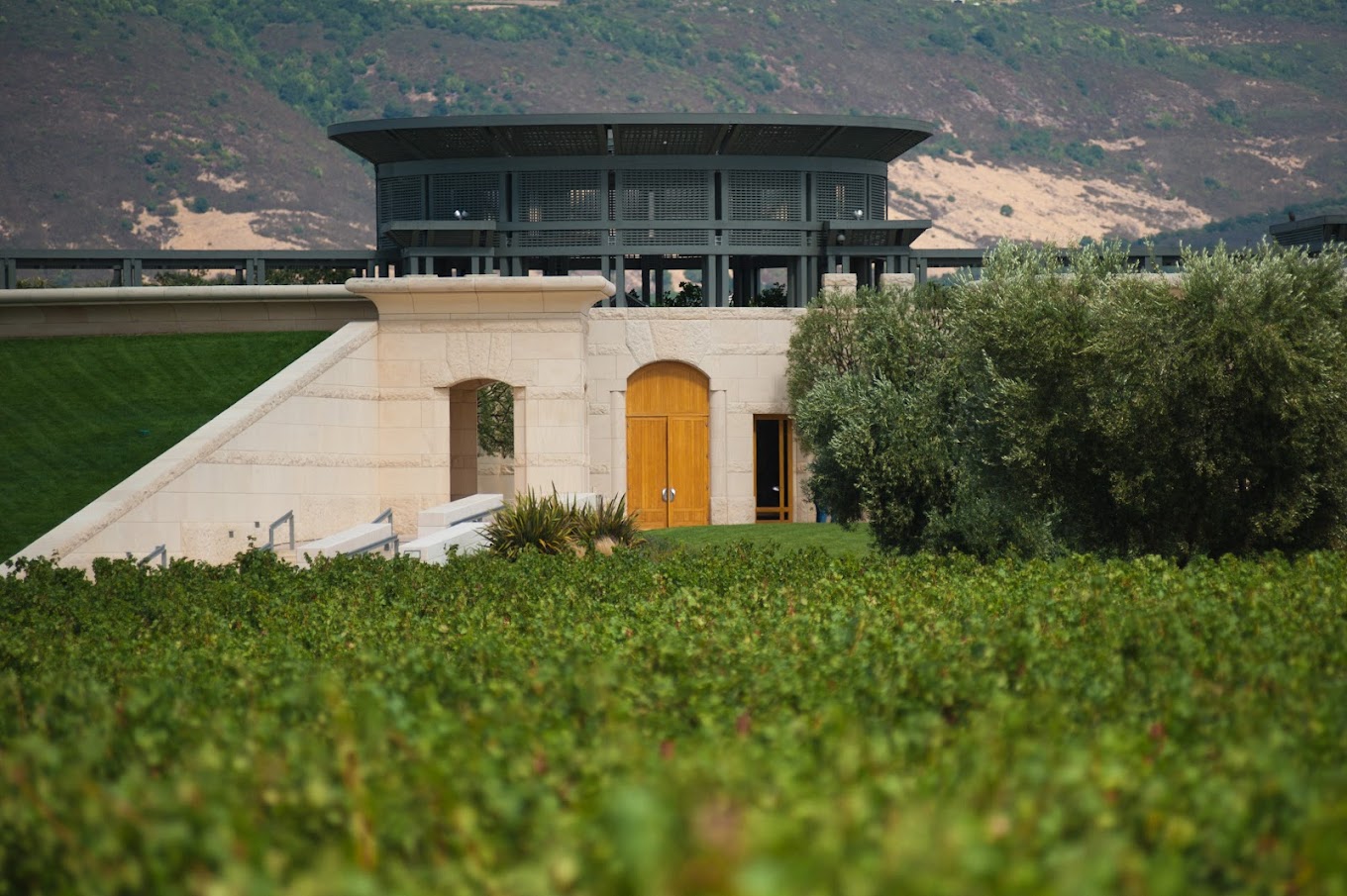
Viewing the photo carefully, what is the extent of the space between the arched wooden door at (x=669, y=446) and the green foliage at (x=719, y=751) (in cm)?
2245

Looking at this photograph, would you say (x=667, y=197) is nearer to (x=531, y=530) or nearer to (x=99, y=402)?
(x=99, y=402)

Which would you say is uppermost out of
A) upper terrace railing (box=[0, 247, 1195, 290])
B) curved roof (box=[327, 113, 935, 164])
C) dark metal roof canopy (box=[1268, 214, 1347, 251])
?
curved roof (box=[327, 113, 935, 164])

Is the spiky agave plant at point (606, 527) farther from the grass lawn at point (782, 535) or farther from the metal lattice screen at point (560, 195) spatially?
the metal lattice screen at point (560, 195)

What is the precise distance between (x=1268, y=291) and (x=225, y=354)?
18.7 m

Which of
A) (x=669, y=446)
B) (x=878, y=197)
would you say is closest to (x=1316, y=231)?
(x=878, y=197)

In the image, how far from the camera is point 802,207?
48375 mm

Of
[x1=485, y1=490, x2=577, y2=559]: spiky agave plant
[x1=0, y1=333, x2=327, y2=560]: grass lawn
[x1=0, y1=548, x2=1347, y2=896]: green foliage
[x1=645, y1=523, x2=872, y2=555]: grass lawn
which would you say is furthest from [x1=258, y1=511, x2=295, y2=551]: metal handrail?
[x1=0, y1=548, x2=1347, y2=896]: green foliage

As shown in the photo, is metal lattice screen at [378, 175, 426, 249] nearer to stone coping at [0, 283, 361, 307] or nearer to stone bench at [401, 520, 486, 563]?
stone coping at [0, 283, 361, 307]

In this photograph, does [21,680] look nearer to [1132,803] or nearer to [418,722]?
[418,722]

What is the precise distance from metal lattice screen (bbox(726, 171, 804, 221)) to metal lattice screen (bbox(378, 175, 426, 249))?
9923mm

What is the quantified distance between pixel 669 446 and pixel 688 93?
130m

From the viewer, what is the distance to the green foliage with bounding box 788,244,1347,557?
20.4 m

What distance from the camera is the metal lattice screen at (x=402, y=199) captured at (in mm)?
50844

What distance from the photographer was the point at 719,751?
20.0ft
